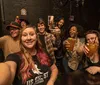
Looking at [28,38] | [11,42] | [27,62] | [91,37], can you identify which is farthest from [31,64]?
[11,42]

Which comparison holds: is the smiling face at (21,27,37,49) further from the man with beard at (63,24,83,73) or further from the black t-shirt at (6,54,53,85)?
the man with beard at (63,24,83,73)

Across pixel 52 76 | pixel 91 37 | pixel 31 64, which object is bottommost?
pixel 52 76

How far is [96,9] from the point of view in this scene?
4.48 metres

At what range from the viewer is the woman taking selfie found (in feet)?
3.75

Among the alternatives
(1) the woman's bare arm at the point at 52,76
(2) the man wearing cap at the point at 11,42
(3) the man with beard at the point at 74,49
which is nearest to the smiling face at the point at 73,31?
(3) the man with beard at the point at 74,49

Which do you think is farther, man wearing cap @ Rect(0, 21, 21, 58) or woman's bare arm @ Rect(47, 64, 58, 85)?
man wearing cap @ Rect(0, 21, 21, 58)

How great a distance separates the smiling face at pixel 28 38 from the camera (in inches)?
49.1

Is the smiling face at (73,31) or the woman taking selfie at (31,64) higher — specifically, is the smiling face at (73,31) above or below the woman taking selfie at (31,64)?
above

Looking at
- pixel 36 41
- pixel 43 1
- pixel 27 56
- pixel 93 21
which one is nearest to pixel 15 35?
pixel 36 41

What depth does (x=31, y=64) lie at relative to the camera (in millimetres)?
1214

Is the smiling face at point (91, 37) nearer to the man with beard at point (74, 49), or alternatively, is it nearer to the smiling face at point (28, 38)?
the man with beard at point (74, 49)

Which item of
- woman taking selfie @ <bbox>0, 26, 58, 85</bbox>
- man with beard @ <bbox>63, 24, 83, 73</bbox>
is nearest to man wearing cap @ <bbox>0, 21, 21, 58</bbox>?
man with beard @ <bbox>63, 24, 83, 73</bbox>

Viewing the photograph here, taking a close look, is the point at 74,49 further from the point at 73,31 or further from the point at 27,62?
the point at 73,31

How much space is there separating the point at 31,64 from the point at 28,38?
0.18m
